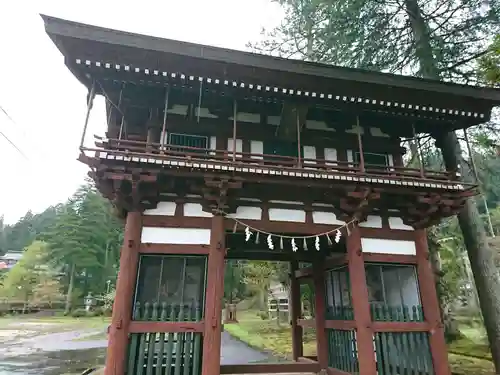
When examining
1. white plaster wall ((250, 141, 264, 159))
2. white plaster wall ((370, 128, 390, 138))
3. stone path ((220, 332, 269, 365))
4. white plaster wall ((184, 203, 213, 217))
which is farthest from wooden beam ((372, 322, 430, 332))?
stone path ((220, 332, 269, 365))

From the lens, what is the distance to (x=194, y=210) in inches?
281

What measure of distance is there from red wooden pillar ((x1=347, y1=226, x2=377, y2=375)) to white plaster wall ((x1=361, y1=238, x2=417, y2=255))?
0.32 meters

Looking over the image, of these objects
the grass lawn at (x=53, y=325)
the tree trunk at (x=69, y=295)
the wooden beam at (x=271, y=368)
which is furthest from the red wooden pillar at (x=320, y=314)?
the tree trunk at (x=69, y=295)

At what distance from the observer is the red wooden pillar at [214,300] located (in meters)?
6.10

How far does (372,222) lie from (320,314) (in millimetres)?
3174

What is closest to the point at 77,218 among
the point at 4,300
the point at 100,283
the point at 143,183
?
the point at 100,283

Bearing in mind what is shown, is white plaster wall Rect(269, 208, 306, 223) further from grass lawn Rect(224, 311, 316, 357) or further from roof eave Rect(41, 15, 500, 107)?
grass lawn Rect(224, 311, 316, 357)

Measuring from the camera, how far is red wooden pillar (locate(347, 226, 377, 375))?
21.9ft

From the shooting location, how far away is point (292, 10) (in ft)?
52.6

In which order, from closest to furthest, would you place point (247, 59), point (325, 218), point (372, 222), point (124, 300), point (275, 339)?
point (124, 300)
point (247, 59)
point (325, 218)
point (372, 222)
point (275, 339)

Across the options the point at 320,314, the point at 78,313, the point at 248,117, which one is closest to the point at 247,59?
the point at 248,117

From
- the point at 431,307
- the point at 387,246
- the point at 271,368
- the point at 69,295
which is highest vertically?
→ the point at 387,246

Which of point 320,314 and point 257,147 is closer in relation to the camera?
point 257,147

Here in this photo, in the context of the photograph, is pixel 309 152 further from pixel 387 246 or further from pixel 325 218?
pixel 387 246
